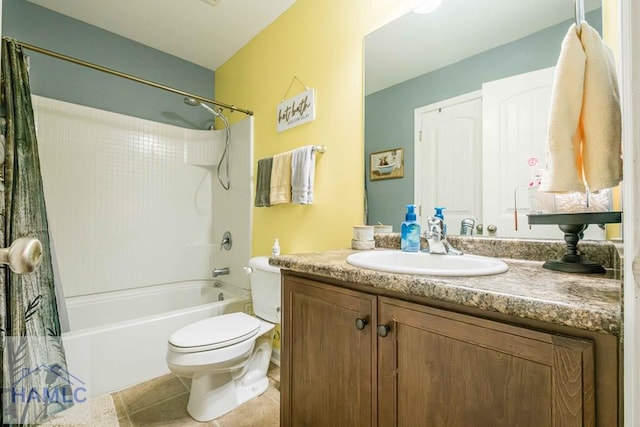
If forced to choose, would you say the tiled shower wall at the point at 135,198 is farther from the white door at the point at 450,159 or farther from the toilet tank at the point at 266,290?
the white door at the point at 450,159

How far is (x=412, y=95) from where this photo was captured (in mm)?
1323

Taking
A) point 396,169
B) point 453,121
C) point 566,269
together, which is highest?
point 453,121

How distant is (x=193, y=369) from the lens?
4.10 ft

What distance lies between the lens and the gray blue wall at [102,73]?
187 cm

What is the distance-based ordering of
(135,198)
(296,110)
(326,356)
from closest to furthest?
(326,356) < (296,110) < (135,198)

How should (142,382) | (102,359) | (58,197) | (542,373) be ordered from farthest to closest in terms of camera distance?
(58,197) < (142,382) < (102,359) < (542,373)

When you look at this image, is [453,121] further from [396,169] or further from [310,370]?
[310,370]

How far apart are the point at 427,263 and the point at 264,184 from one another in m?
1.21

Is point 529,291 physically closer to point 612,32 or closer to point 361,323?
point 361,323

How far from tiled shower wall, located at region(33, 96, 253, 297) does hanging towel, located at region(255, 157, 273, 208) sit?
325 millimetres

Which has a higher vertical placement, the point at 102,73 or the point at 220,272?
the point at 102,73

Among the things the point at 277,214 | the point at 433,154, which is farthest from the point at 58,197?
the point at 433,154

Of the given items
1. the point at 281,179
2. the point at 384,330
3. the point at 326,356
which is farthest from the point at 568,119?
the point at 281,179

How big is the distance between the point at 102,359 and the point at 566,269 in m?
2.08
